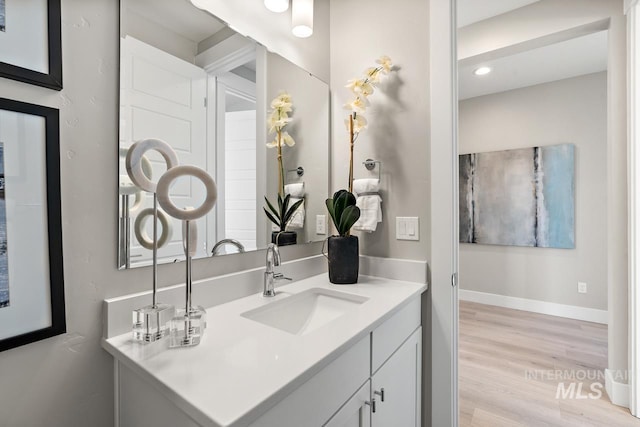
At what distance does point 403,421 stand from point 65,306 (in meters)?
1.19

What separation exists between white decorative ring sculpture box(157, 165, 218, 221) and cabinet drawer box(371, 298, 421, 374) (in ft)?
2.09

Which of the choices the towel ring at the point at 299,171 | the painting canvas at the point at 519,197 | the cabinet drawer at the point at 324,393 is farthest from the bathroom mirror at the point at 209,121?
the painting canvas at the point at 519,197

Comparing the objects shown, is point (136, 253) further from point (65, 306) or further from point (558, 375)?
point (558, 375)

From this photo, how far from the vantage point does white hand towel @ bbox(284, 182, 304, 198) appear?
4.86ft

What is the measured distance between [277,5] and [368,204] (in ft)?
3.21

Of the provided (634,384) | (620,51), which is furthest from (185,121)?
(634,384)

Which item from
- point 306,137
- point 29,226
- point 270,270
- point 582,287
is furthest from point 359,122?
point 582,287

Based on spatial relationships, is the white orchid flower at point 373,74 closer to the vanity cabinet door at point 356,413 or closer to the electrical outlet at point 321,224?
the electrical outlet at point 321,224

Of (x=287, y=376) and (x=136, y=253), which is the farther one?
Answer: (x=136, y=253)

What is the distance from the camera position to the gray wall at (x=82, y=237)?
729mm

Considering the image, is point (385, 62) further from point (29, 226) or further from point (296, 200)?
point (29, 226)

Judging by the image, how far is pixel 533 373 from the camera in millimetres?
2293

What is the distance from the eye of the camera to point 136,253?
2.96ft

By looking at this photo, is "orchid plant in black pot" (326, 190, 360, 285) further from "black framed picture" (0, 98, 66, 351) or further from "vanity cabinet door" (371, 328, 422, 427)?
"black framed picture" (0, 98, 66, 351)
